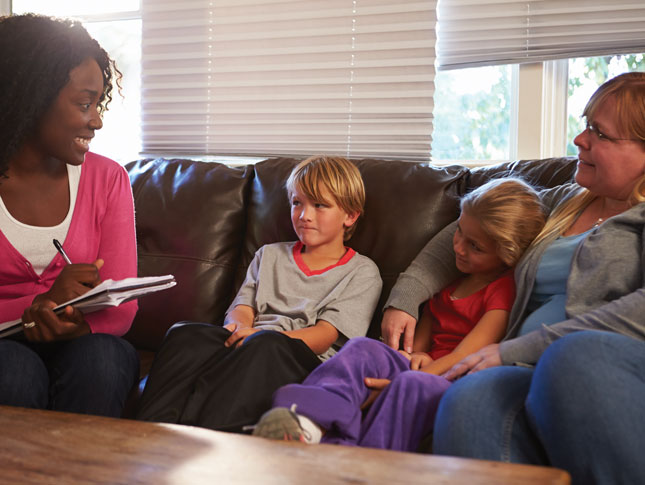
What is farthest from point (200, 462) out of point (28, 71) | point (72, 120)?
point (28, 71)

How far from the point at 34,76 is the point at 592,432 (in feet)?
4.89

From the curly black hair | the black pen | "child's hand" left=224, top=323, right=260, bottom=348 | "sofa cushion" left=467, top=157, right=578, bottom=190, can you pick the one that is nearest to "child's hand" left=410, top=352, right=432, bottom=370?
"child's hand" left=224, top=323, right=260, bottom=348

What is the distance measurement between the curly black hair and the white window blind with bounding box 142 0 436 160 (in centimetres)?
106

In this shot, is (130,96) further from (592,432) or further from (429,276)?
(592,432)

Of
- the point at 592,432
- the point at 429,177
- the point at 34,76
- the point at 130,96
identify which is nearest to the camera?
the point at 592,432

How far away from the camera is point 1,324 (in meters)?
1.54

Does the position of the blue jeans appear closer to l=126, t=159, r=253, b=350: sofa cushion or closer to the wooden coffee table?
the wooden coffee table

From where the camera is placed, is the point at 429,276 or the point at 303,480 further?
the point at 429,276

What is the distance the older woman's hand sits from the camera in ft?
4.66

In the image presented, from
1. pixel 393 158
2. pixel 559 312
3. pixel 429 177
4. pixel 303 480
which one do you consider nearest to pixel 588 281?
pixel 559 312

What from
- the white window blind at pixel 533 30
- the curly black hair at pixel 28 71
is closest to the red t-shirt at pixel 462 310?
the white window blind at pixel 533 30

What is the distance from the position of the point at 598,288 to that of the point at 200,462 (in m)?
0.96

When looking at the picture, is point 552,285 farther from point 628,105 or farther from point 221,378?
point 221,378

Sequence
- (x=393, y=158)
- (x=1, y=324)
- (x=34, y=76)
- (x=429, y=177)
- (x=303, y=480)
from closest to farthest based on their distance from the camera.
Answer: (x=303, y=480) < (x=1, y=324) < (x=34, y=76) < (x=429, y=177) < (x=393, y=158)
